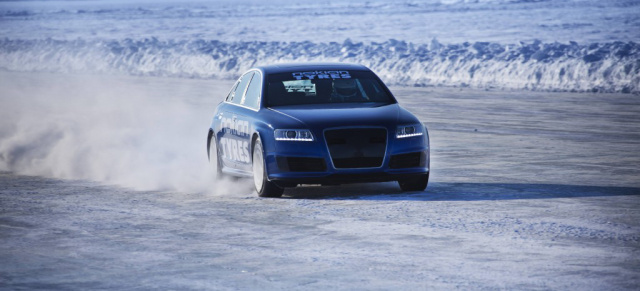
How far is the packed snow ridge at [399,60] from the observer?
1348 inches

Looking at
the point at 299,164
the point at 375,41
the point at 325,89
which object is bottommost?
the point at 375,41

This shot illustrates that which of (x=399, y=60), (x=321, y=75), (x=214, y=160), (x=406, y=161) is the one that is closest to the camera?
(x=406, y=161)

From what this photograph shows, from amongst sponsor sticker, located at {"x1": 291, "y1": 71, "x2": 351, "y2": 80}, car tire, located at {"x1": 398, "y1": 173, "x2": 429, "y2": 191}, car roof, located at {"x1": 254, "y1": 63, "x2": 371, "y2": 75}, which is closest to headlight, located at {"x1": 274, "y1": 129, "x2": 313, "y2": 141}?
car tire, located at {"x1": 398, "y1": 173, "x2": 429, "y2": 191}

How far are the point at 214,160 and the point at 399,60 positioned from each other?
28.4m

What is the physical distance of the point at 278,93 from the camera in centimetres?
1318

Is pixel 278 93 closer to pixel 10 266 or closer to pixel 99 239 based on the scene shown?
pixel 99 239

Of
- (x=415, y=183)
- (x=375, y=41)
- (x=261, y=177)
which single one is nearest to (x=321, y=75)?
(x=261, y=177)

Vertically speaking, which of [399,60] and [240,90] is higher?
[240,90]

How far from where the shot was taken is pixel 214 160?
14.3 metres

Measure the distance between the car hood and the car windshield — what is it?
9.8 inches

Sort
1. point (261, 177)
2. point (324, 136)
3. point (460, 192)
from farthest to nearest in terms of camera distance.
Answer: point (460, 192)
point (261, 177)
point (324, 136)

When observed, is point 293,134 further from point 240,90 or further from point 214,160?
point 214,160

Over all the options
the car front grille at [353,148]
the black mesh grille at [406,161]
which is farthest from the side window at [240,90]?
the black mesh grille at [406,161]

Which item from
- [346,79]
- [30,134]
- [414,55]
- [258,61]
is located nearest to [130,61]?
[258,61]
